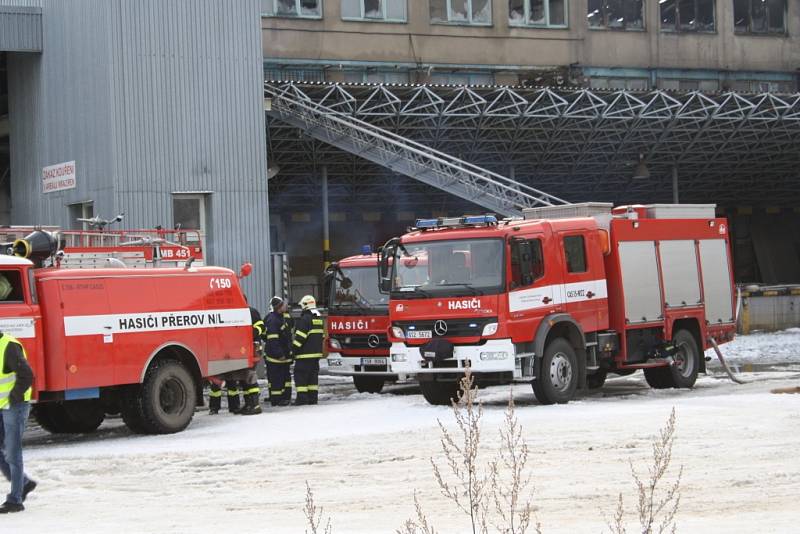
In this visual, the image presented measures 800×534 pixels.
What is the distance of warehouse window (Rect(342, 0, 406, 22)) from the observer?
135ft

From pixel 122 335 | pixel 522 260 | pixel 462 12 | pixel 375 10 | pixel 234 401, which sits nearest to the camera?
pixel 122 335

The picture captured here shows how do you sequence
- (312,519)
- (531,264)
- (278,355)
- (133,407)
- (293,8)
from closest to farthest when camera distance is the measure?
(312,519) → (133,407) → (531,264) → (278,355) → (293,8)

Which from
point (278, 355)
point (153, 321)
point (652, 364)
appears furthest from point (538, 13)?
point (153, 321)

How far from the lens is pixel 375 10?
41.7 metres

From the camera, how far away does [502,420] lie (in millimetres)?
15508

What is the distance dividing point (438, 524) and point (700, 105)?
3172 centimetres

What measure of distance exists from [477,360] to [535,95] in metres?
20.6

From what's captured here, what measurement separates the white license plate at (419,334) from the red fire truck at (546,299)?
0.05 ft

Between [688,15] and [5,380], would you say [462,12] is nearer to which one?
[688,15]

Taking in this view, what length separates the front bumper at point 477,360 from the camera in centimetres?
1702

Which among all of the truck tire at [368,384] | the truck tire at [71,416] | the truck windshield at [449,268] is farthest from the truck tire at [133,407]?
the truck tire at [368,384]

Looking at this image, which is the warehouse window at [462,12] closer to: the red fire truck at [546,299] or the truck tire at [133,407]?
the red fire truck at [546,299]

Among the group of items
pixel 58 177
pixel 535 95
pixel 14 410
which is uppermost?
pixel 535 95

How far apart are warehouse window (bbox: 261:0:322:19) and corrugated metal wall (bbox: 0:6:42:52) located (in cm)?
1305
